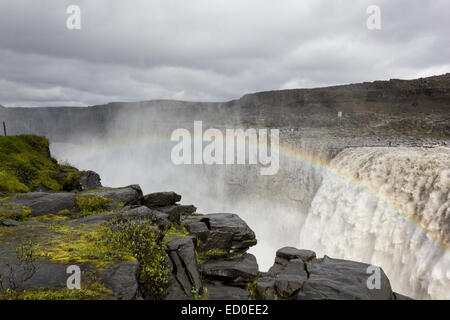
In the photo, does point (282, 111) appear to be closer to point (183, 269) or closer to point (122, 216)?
point (122, 216)

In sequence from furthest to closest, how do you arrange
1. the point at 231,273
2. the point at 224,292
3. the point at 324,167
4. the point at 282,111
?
1. the point at 282,111
2. the point at 324,167
3. the point at 231,273
4. the point at 224,292

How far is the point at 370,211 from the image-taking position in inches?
771

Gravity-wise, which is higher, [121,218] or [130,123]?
[130,123]

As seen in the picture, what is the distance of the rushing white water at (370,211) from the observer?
46.6 ft

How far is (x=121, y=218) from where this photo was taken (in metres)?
9.48

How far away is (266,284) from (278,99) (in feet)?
291

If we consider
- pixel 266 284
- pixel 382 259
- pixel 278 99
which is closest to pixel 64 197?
pixel 266 284

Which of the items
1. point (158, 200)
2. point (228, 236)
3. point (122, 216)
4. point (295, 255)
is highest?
point (122, 216)

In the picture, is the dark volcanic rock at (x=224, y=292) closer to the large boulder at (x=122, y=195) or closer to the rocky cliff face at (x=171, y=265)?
the rocky cliff face at (x=171, y=265)

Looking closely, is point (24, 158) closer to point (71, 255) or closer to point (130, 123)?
point (71, 255)

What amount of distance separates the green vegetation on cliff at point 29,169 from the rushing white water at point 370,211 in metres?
19.6

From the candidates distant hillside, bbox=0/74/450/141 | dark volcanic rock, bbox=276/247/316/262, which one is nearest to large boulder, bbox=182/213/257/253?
dark volcanic rock, bbox=276/247/316/262

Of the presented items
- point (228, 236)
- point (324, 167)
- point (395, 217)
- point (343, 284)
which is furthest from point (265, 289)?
point (324, 167)

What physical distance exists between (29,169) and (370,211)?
22.0 meters
